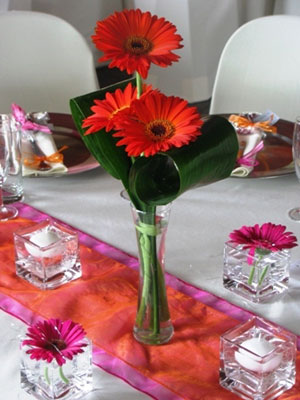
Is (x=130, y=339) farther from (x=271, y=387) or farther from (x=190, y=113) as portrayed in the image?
(x=190, y=113)

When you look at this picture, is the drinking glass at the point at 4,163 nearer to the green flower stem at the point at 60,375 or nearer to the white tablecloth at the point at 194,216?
the white tablecloth at the point at 194,216

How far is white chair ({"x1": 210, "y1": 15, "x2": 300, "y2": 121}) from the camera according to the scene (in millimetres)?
2230

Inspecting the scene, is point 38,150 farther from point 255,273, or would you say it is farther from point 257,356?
point 257,356

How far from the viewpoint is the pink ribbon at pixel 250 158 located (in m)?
1.58

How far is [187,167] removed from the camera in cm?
93

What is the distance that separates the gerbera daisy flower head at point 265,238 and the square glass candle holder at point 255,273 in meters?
0.01

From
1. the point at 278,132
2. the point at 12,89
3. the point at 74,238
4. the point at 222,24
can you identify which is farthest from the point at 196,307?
the point at 222,24

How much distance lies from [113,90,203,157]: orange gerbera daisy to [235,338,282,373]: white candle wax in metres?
0.26

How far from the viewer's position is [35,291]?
1235 mm

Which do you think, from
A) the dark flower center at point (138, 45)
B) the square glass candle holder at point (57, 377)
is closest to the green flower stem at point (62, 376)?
the square glass candle holder at point (57, 377)

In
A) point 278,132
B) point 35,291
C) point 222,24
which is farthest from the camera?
point 222,24

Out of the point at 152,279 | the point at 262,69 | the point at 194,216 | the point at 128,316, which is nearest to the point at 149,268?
the point at 152,279

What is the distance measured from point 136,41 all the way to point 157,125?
0.10 metres

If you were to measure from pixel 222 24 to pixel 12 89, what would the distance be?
1659 mm
